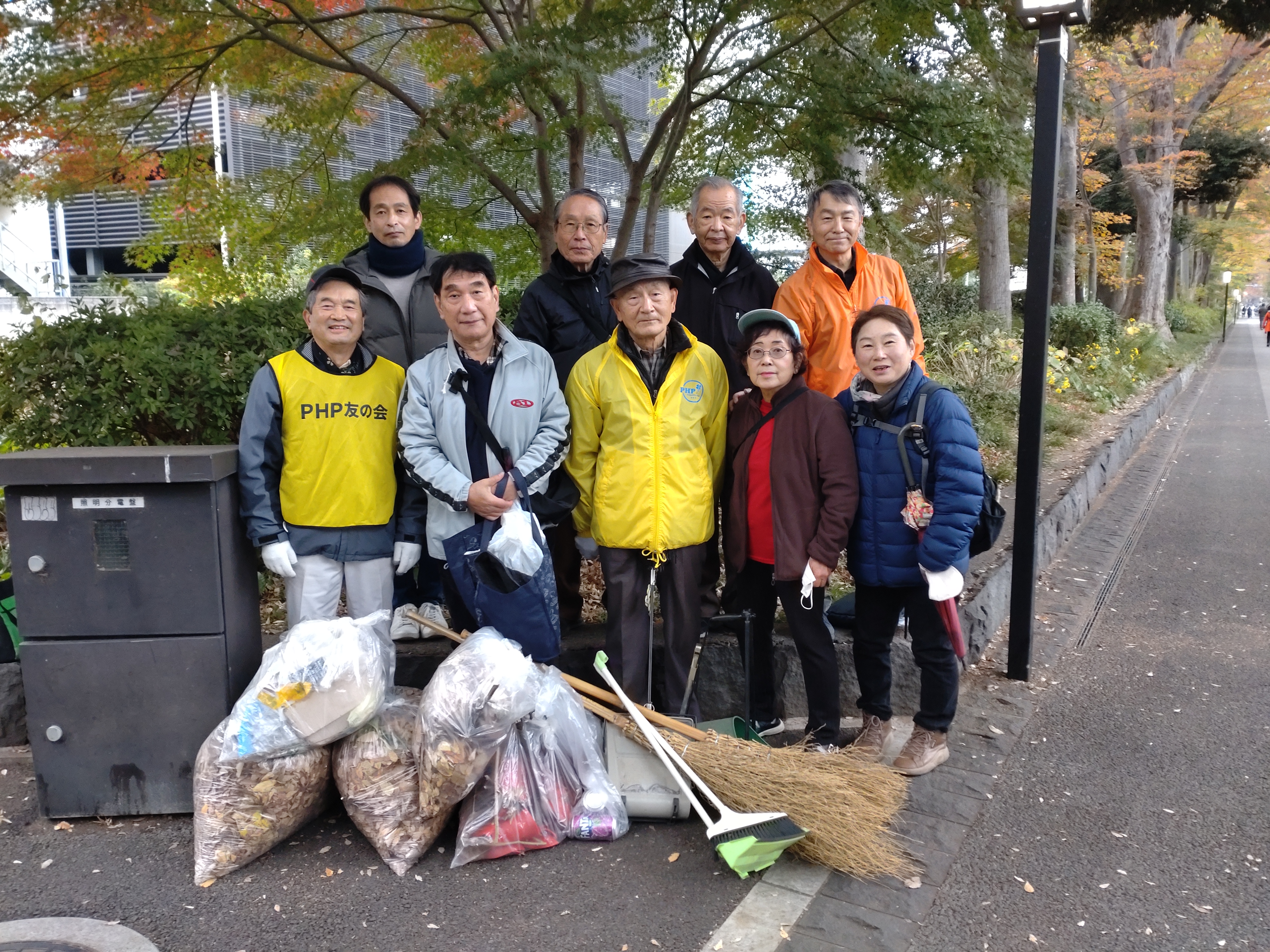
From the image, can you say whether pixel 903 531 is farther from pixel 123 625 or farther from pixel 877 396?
pixel 123 625

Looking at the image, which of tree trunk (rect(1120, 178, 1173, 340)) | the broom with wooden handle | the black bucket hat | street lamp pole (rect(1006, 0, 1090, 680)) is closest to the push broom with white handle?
the broom with wooden handle

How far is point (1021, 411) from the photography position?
4.25 metres

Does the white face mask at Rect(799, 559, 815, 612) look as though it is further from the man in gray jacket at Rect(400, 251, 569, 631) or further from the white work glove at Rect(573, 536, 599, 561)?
the man in gray jacket at Rect(400, 251, 569, 631)

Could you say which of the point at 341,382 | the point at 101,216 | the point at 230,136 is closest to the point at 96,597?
the point at 341,382

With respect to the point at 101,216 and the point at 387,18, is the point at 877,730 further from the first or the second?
the point at 101,216

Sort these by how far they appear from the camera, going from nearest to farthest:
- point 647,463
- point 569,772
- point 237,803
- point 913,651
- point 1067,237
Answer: point 237,803, point 569,772, point 647,463, point 913,651, point 1067,237

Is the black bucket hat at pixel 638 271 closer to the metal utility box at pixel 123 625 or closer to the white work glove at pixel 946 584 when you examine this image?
the white work glove at pixel 946 584

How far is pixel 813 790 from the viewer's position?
3.01 m

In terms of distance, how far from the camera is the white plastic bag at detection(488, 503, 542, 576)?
3.26 meters

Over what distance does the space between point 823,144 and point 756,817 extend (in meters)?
4.34

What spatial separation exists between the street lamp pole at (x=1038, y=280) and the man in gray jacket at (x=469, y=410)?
6.87ft

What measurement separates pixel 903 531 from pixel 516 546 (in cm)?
139

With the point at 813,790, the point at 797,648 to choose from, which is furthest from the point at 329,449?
the point at 813,790

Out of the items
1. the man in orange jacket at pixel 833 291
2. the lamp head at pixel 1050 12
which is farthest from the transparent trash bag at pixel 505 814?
the lamp head at pixel 1050 12
